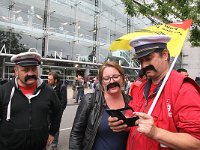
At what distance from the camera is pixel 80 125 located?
3.14 meters

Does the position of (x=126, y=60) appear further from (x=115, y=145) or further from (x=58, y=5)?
(x=115, y=145)

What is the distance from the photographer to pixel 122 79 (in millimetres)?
3254

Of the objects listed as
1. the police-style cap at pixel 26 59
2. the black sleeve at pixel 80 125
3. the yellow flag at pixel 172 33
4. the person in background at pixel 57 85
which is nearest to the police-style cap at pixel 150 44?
the yellow flag at pixel 172 33

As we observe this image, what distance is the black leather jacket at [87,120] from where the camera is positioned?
302 cm

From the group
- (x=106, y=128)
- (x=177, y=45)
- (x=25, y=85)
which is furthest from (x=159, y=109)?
(x=25, y=85)

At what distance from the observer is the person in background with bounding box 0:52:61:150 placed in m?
3.58

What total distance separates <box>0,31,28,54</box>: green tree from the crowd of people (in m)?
21.0

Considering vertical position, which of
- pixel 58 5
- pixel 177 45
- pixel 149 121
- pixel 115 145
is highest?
pixel 58 5

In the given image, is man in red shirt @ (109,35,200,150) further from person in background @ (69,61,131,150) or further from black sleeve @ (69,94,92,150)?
black sleeve @ (69,94,92,150)

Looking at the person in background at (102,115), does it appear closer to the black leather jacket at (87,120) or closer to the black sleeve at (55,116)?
the black leather jacket at (87,120)

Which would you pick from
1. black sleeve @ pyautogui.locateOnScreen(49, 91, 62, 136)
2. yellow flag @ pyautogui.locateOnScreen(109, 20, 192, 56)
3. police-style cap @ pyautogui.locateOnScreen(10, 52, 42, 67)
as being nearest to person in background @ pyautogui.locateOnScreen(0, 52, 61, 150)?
police-style cap @ pyautogui.locateOnScreen(10, 52, 42, 67)

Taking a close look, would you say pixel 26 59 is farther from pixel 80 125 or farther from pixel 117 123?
pixel 117 123

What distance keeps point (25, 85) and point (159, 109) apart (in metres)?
2.18

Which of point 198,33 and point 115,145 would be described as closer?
point 115,145
